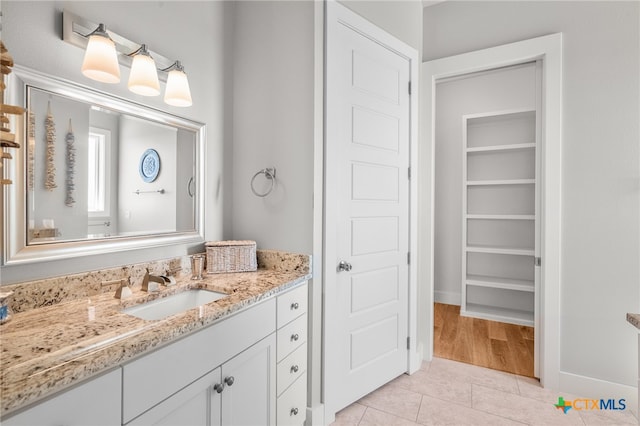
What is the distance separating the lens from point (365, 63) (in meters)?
2.09

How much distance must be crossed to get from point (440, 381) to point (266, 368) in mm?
1545

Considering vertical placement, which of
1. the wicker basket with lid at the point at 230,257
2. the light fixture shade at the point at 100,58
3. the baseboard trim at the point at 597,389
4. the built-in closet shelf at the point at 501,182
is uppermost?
→ the light fixture shade at the point at 100,58

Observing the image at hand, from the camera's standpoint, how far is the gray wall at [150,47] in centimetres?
115

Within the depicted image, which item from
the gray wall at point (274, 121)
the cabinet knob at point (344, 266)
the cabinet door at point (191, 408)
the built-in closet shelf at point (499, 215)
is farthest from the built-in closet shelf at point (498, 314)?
the cabinet door at point (191, 408)

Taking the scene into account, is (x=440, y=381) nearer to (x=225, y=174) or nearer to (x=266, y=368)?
(x=266, y=368)

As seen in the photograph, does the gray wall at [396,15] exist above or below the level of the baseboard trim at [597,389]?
above

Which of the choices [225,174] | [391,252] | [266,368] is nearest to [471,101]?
[391,252]

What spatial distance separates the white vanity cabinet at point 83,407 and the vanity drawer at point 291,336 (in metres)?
0.77

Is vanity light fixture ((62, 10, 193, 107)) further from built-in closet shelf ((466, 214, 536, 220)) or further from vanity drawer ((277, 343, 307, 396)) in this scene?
built-in closet shelf ((466, 214, 536, 220))

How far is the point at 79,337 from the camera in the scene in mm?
906

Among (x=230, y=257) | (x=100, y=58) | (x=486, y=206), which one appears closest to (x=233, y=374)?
(x=230, y=257)

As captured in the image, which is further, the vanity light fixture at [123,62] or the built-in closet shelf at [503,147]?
the built-in closet shelf at [503,147]

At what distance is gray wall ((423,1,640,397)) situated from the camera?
6.72 ft

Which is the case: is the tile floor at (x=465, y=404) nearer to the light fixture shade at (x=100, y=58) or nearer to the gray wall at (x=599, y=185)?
the gray wall at (x=599, y=185)
